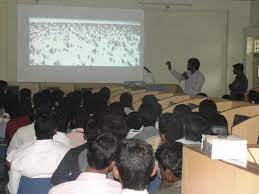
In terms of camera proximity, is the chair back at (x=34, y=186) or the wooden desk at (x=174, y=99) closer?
the chair back at (x=34, y=186)

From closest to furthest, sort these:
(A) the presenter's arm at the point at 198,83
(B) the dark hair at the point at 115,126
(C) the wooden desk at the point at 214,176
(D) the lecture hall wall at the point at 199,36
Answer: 1. (C) the wooden desk at the point at 214,176
2. (B) the dark hair at the point at 115,126
3. (A) the presenter's arm at the point at 198,83
4. (D) the lecture hall wall at the point at 199,36

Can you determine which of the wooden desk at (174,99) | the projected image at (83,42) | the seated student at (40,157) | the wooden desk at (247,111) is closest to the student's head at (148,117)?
the wooden desk at (247,111)

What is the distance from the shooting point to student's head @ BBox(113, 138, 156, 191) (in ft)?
5.67

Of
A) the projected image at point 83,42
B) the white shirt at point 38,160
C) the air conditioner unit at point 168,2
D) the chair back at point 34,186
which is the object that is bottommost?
the chair back at point 34,186

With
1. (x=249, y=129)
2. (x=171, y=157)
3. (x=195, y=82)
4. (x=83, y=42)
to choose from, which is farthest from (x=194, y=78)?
(x=171, y=157)

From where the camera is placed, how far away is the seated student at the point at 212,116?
3.51 metres

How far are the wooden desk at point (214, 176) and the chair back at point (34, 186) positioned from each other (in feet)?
3.49

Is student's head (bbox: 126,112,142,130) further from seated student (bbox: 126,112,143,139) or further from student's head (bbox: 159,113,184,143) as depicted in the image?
student's head (bbox: 159,113,184,143)

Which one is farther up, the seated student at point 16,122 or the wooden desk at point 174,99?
the wooden desk at point 174,99

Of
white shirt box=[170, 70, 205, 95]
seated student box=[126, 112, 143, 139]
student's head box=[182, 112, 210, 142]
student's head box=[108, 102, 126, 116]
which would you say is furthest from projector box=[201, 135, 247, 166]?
white shirt box=[170, 70, 205, 95]

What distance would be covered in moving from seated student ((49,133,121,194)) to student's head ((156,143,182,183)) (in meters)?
0.22

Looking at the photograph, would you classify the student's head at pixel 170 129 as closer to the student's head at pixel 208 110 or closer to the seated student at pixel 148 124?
the seated student at pixel 148 124

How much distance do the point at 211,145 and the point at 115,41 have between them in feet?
27.0

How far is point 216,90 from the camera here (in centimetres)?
1020
